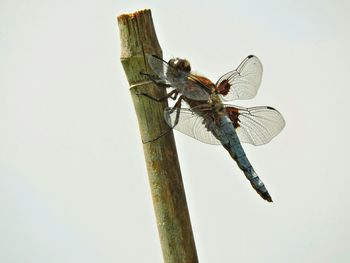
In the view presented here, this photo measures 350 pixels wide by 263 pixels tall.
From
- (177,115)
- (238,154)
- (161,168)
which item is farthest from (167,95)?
(238,154)

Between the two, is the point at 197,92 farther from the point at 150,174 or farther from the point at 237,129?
the point at 150,174

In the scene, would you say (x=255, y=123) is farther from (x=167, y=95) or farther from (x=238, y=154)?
(x=167, y=95)

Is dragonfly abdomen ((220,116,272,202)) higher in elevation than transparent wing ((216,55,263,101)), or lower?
lower

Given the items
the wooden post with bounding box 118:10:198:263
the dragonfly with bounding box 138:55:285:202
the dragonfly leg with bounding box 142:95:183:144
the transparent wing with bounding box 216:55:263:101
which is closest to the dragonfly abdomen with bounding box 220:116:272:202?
the dragonfly with bounding box 138:55:285:202

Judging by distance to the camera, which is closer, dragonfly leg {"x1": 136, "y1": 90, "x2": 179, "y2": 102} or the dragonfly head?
dragonfly leg {"x1": 136, "y1": 90, "x2": 179, "y2": 102}

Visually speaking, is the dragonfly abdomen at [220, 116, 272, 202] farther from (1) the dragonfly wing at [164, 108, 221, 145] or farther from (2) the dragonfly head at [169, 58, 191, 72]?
(2) the dragonfly head at [169, 58, 191, 72]

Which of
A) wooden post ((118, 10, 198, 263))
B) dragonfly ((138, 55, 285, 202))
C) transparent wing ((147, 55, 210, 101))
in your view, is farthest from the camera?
dragonfly ((138, 55, 285, 202))

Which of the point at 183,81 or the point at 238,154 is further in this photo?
the point at 238,154

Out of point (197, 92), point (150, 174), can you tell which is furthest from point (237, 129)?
point (150, 174)

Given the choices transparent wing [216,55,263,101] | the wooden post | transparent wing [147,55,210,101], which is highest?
transparent wing [216,55,263,101]
